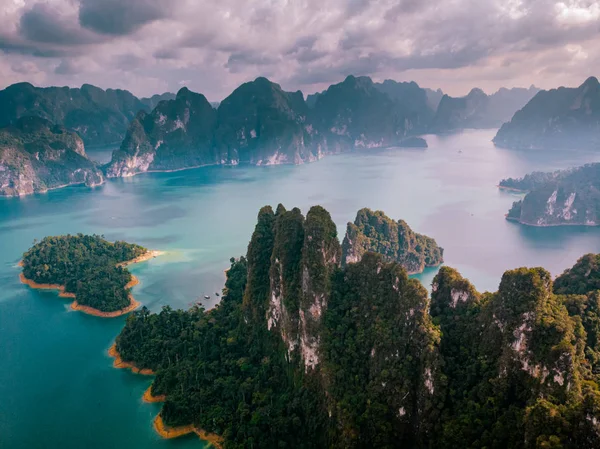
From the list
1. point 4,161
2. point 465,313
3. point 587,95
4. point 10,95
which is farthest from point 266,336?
point 10,95

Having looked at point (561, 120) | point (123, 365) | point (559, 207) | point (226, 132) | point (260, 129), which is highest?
point (260, 129)

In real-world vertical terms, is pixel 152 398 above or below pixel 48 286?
below

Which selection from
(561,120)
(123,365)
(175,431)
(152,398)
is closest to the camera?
(175,431)

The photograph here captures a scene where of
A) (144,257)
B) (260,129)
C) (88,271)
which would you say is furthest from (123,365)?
(260,129)

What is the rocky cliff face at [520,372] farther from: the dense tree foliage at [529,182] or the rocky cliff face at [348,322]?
the dense tree foliage at [529,182]

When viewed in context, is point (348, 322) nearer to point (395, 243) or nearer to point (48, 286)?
point (395, 243)

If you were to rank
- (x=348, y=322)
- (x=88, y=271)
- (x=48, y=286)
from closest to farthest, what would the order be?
(x=348, y=322) → (x=88, y=271) → (x=48, y=286)

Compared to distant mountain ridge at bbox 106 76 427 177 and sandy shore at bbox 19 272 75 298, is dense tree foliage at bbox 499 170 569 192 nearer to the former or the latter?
distant mountain ridge at bbox 106 76 427 177

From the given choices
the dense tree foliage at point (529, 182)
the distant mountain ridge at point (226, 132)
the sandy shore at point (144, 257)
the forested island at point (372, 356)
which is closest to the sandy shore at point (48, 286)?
the sandy shore at point (144, 257)

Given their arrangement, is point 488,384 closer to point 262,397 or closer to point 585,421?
point 585,421
